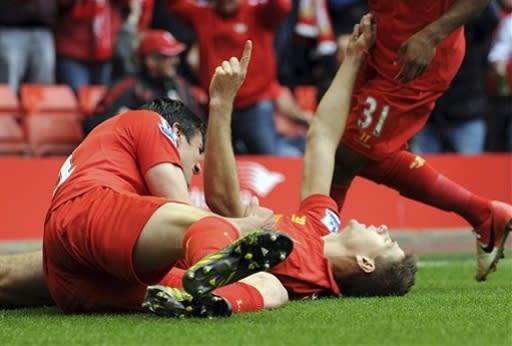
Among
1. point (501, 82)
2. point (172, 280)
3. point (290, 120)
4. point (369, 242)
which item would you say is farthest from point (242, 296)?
point (501, 82)

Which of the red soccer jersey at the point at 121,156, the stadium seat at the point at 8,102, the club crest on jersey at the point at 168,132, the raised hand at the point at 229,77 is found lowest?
the stadium seat at the point at 8,102

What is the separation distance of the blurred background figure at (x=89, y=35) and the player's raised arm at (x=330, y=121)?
569cm

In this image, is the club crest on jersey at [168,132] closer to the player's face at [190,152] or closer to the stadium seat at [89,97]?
the player's face at [190,152]

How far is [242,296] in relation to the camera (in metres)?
6.51

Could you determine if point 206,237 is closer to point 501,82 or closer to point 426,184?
point 426,184

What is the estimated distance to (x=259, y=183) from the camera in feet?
42.8

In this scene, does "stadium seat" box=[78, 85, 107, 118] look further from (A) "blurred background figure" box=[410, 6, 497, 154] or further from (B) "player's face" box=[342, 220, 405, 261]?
(B) "player's face" box=[342, 220, 405, 261]

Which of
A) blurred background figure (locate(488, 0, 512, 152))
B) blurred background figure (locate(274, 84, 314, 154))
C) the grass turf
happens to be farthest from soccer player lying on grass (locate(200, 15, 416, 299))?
blurred background figure (locate(488, 0, 512, 152))

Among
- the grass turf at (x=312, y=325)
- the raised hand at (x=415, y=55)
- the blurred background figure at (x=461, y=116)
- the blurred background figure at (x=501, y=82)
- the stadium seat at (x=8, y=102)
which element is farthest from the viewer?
the blurred background figure at (x=501, y=82)

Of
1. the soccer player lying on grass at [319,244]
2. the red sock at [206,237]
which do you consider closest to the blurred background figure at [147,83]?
the soccer player lying on grass at [319,244]

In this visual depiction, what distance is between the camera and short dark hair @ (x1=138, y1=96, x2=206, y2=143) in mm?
6871

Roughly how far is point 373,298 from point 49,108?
252 inches

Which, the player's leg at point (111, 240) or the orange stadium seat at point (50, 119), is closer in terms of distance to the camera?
the player's leg at point (111, 240)

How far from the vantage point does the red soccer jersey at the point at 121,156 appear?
254 inches
